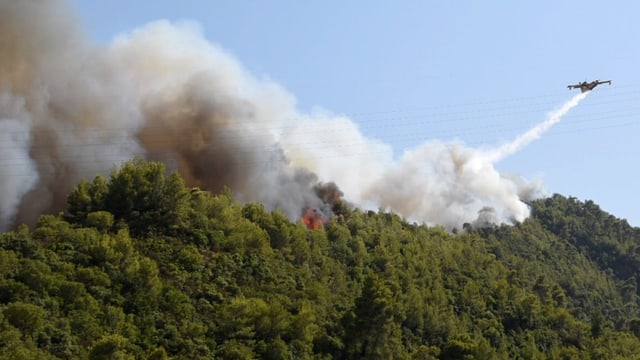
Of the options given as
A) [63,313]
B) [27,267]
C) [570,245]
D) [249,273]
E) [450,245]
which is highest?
[570,245]

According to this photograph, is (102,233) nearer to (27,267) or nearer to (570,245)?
(27,267)

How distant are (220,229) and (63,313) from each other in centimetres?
2508

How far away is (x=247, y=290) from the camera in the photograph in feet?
214

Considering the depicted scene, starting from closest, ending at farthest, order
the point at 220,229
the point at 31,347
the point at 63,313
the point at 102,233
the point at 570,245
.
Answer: the point at 31,347
the point at 63,313
the point at 102,233
the point at 220,229
the point at 570,245

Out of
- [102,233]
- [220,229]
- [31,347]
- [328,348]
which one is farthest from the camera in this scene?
[220,229]

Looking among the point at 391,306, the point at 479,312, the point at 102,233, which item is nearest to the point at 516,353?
the point at 479,312

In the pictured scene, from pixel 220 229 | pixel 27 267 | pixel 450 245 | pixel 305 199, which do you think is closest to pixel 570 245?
pixel 450 245

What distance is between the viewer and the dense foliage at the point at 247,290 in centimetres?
5175

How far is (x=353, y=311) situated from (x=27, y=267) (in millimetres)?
25136

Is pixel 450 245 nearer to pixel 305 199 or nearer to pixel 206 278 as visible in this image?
pixel 305 199

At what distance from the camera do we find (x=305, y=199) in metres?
107

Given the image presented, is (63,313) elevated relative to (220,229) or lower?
lower

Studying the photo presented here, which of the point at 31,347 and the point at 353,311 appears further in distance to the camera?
the point at 353,311

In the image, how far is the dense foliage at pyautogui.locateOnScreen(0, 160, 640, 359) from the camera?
51750 millimetres
